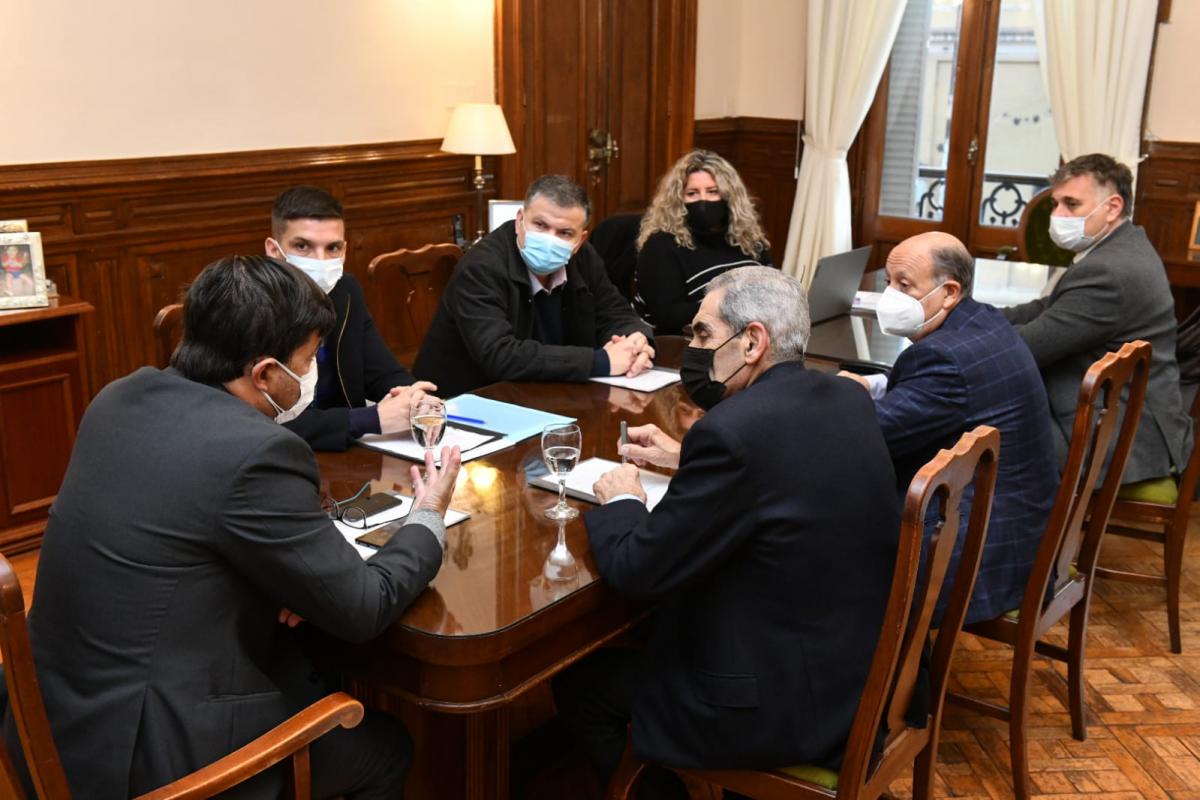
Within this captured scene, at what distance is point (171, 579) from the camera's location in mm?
1595

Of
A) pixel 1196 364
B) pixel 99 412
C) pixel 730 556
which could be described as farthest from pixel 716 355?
→ pixel 1196 364

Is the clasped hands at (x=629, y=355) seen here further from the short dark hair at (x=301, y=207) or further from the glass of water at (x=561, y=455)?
the glass of water at (x=561, y=455)

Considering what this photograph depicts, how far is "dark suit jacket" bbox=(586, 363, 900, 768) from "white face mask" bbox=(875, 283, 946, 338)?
2.58 ft

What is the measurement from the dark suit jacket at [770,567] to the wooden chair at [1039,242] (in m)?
3.52

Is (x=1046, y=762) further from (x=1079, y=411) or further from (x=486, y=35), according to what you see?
(x=486, y=35)

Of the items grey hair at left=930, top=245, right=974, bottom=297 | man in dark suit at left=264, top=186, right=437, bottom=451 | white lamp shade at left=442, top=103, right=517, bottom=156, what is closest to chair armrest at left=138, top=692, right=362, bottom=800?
man in dark suit at left=264, top=186, right=437, bottom=451

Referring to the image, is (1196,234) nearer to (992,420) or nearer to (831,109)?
(831,109)

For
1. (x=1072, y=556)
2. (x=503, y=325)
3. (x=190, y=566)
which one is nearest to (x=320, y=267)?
(x=503, y=325)

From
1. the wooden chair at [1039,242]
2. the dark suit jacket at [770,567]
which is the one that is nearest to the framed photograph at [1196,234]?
the wooden chair at [1039,242]

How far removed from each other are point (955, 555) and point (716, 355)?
777 mm

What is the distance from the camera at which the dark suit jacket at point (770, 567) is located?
5.91 ft

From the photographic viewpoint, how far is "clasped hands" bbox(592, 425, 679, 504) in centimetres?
210

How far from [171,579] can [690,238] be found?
279cm

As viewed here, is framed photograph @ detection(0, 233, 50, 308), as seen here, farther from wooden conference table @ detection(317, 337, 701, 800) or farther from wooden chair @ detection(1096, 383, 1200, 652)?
wooden chair @ detection(1096, 383, 1200, 652)
